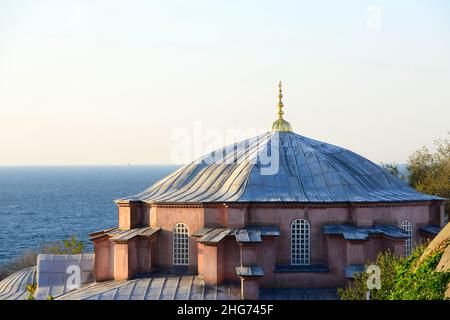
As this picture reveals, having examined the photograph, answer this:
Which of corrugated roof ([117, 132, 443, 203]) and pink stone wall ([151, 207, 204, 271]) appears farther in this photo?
corrugated roof ([117, 132, 443, 203])

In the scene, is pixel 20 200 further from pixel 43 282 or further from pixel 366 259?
pixel 366 259

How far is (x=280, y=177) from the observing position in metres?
29.3

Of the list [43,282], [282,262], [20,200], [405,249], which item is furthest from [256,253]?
[20,200]

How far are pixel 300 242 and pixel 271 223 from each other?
1.53 m

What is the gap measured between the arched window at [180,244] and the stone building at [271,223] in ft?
0.15

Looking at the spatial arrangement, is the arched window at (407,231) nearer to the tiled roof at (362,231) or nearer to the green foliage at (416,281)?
the tiled roof at (362,231)

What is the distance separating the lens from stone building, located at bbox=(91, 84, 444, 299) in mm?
26500

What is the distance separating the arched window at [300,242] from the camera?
2727 cm

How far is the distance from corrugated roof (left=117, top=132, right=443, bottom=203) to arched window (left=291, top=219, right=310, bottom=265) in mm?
1128

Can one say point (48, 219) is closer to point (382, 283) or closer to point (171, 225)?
point (171, 225)

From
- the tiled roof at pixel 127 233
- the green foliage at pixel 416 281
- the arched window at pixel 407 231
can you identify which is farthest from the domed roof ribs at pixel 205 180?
the green foliage at pixel 416 281

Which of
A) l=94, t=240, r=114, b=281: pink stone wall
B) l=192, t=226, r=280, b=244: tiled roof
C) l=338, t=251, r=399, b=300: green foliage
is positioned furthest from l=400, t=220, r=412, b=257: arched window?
l=94, t=240, r=114, b=281: pink stone wall

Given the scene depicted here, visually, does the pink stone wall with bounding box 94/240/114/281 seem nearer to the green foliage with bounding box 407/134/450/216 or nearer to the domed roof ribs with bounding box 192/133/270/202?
the domed roof ribs with bounding box 192/133/270/202
